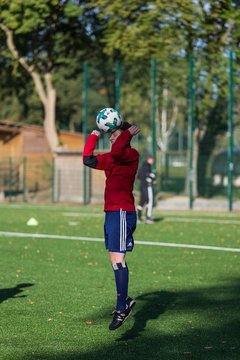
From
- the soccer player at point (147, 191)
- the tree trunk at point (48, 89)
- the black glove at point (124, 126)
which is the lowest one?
the soccer player at point (147, 191)

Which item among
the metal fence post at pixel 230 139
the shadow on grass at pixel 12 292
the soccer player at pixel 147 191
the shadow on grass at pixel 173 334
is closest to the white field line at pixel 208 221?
the soccer player at pixel 147 191

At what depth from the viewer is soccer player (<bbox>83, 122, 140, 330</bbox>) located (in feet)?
30.7

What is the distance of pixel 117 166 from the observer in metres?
9.46

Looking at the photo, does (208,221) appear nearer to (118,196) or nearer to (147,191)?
(147,191)

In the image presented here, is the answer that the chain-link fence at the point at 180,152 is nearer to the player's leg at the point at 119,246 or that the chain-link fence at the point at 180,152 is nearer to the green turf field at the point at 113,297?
the green turf field at the point at 113,297

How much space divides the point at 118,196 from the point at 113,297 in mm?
2704

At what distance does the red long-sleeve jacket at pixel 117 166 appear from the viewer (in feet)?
30.7

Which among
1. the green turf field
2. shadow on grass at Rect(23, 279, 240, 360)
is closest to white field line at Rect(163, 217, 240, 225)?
the green turf field

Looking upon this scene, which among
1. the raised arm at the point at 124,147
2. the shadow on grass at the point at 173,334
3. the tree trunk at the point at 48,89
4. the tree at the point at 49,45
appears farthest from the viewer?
the tree trunk at the point at 48,89

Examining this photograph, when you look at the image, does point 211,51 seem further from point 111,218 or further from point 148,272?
point 111,218

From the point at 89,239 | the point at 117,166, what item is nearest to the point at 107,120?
the point at 117,166

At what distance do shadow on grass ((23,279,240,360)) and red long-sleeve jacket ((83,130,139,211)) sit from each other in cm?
130

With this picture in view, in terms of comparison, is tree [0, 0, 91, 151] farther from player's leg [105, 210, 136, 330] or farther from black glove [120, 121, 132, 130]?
player's leg [105, 210, 136, 330]

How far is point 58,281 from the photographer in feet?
44.1
